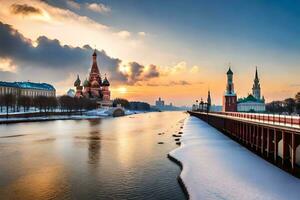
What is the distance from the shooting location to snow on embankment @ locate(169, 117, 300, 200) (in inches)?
848

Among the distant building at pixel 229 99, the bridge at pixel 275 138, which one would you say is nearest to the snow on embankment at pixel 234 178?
the bridge at pixel 275 138

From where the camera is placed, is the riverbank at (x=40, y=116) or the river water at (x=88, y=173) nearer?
the river water at (x=88, y=173)

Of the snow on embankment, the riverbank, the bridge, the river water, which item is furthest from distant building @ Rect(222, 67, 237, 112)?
the snow on embankment

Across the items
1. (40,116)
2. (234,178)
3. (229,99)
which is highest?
(229,99)

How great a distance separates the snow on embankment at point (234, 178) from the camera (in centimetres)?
2153

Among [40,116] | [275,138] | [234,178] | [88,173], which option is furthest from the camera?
[40,116]

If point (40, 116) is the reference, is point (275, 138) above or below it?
above

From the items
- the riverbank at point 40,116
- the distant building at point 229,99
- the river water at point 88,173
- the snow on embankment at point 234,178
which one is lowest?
the river water at point 88,173

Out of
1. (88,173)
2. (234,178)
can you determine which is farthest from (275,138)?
(88,173)

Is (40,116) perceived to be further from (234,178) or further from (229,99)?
(234,178)

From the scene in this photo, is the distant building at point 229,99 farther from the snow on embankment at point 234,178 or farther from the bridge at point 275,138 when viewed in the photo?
the snow on embankment at point 234,178

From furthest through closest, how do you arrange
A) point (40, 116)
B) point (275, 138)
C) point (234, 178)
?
point (40, 116), point (275, 138), point (234, 178)

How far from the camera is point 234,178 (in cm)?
2542

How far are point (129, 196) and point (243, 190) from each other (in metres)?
7.74
